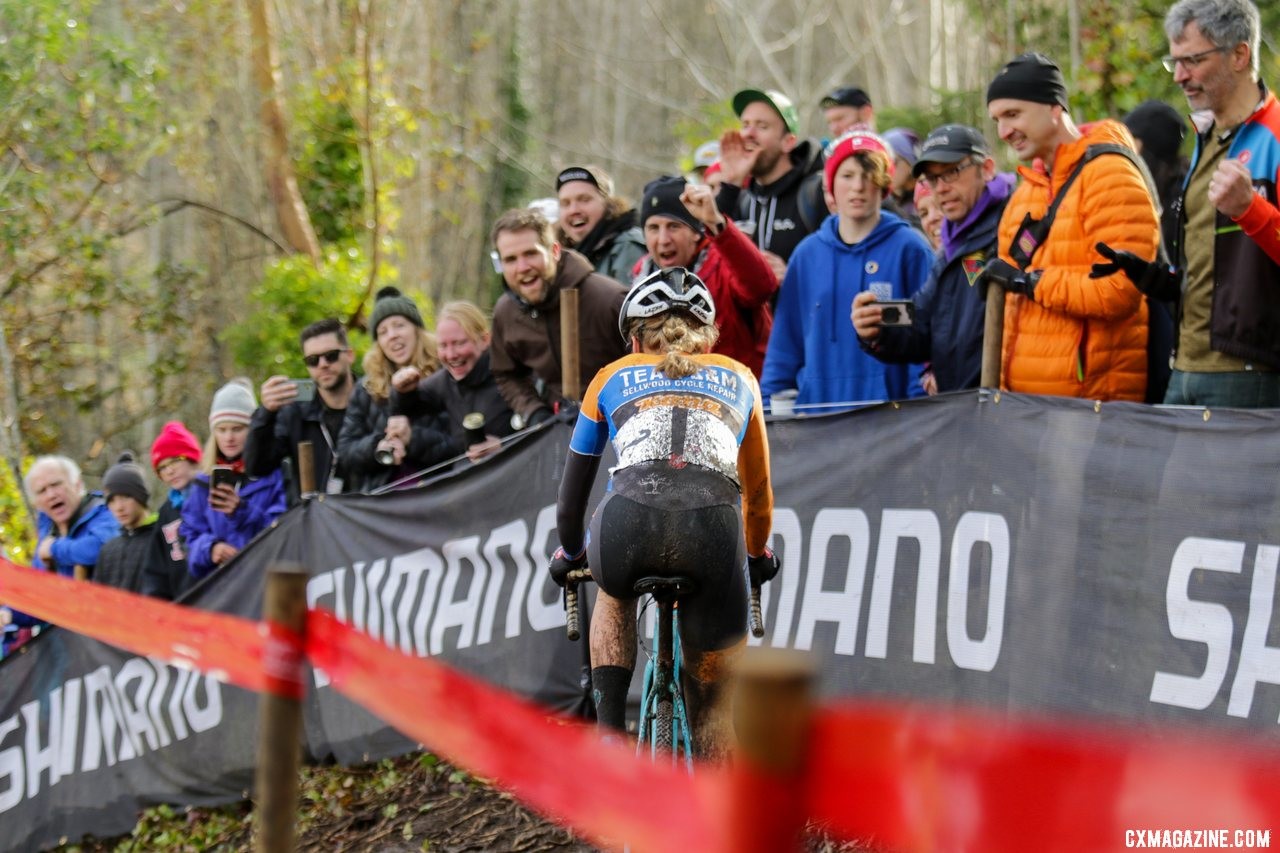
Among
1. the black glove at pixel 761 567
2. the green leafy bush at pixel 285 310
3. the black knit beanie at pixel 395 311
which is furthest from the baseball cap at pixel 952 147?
the green leafy bush at pixel 285 310

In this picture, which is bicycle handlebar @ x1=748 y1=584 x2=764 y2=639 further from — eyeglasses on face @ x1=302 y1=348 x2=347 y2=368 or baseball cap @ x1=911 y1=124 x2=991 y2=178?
eyeglasses on face @ x1=302 y1=348 x2=347 y2=368

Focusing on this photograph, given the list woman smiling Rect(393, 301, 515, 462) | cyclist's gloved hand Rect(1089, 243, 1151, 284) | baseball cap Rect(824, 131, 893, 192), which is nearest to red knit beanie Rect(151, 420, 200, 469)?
woman smiling Rect(393, 301, 515, 462)

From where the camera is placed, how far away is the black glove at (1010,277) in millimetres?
6629

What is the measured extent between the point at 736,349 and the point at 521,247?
1281 mm

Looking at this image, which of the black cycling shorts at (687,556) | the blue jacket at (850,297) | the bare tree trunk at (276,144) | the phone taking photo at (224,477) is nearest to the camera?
the black cycling shorts at (687,556)

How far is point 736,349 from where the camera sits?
8.41m

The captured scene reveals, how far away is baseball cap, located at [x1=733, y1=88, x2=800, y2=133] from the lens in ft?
29.8

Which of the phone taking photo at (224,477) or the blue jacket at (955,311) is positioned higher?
the blue jacket at (955,311)

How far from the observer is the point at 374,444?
942 cm

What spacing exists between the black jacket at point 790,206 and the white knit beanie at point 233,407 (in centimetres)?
371

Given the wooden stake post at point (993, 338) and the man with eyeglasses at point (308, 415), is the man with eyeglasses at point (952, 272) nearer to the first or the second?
the wooden stake post at point (993, 338)

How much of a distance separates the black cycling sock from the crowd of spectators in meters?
1.89

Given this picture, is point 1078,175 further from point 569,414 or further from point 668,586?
point 569,414

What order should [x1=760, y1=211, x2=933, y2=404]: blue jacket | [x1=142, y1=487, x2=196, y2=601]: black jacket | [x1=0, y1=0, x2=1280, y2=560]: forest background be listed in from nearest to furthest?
[x1=760, y1=211, x2=933, y2=404]: blue jacket
[x1=142, y1=487, x2=196, y2=601]: black jacket
[x1=0, y1=0, x2=1280, y2=560]: forest background
